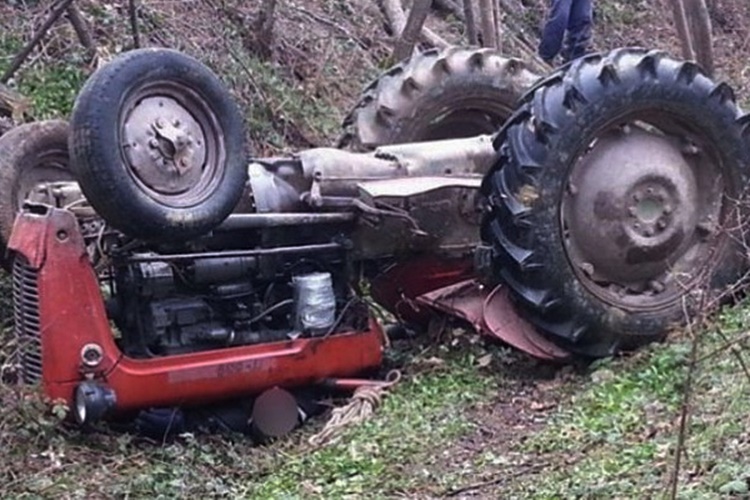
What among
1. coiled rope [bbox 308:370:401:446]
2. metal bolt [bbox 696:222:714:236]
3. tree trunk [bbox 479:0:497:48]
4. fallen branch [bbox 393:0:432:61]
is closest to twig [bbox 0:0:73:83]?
fallen branch [bbox 393:0:432:61]

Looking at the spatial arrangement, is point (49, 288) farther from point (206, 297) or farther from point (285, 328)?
point (285, 328)

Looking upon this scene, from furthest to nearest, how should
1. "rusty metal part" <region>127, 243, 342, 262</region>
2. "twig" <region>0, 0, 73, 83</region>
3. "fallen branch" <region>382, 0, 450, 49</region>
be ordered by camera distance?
"fallen branch" <region>382, 0, 450, 49</region>
"twig" <region>0, 0, 73, 83</region>
"rusty metal part" <region>127, 243, 342, 262</region>

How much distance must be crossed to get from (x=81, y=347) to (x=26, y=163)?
44.9 inches

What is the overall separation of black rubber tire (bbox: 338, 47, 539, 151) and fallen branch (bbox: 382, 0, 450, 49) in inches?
203

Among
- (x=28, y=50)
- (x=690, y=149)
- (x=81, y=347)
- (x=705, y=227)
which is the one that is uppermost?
(x=28, y=50)

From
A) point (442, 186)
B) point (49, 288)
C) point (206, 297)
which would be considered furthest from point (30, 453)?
point (442, 186)

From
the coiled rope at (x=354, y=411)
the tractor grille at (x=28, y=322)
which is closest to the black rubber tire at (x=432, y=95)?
the coiled rope at (x=354, y=411)

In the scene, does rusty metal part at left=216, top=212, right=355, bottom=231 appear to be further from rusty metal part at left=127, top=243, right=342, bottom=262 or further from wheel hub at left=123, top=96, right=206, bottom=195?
wheel hub at left=123, top=96, right=206, bottom=195

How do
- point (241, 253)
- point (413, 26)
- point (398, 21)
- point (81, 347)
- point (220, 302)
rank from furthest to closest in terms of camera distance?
point (398, 21), point (413, 26), point (220, 302), point (241, 253), point (81, 347)

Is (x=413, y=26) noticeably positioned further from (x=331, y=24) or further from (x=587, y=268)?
(x=587, y=268)

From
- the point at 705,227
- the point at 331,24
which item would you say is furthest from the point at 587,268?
the point at 331,24

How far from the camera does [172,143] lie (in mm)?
5016

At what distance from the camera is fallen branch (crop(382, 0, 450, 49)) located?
39.0 feet

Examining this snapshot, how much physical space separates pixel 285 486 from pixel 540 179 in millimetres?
1705
